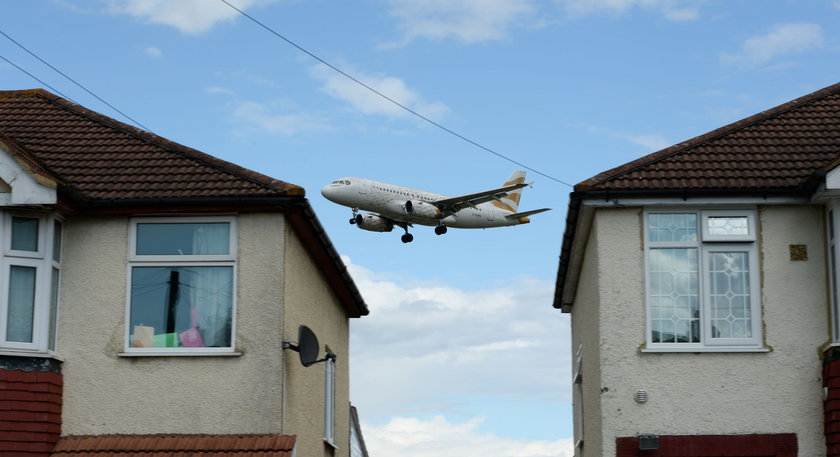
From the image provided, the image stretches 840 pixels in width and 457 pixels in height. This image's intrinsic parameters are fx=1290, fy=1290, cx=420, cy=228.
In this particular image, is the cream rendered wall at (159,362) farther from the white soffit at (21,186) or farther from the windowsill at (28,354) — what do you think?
the white soffit at (21,186)

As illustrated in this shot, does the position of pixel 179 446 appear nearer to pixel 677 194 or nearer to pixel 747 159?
pixel 677 194

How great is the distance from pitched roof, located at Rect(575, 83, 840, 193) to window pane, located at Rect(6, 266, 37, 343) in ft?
21.5

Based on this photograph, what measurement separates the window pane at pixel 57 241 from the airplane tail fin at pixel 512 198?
50.3m

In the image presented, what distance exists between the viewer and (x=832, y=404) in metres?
14.2

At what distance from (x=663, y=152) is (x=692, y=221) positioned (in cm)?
113

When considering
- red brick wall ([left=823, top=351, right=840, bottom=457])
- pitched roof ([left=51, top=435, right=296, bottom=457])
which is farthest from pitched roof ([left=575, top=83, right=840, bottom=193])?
pitched roof ([left=51, top=435, right=296, bottom=457])

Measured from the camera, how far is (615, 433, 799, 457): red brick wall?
1442 centimetres

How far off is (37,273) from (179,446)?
264 cm

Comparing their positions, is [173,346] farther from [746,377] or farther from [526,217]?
[526,217]

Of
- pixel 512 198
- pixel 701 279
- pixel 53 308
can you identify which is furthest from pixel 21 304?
pixel 512 198

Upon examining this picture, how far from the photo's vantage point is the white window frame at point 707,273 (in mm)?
14828

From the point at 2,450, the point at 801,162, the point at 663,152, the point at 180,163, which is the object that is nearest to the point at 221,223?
the point at 180,163

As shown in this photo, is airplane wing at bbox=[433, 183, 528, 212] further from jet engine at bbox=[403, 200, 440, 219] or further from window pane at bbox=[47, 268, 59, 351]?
window pane at bbox=[47, 268, 59, 351]

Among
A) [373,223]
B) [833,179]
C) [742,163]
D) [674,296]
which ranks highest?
[373,223]
